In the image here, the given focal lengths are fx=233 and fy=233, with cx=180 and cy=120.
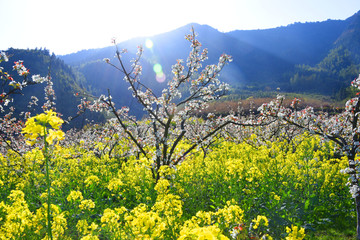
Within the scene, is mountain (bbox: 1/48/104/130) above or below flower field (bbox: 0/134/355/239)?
above

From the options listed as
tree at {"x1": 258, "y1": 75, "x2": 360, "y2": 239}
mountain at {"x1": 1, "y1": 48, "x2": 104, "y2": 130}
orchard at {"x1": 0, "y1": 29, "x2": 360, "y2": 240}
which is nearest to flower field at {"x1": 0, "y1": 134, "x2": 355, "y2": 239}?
orchard at {"x1": 0, "y1": 29, "x2": 360, "y2": 240}

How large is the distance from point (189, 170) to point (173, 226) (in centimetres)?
497

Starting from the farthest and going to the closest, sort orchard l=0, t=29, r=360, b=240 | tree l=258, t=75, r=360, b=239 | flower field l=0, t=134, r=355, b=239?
tree l=258, t=75, r=360, b=239
orchard l=0, t=29, r=360, b=240
flower field l=0, t=134, r=355, b=239

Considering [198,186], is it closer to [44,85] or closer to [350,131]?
[350,131]

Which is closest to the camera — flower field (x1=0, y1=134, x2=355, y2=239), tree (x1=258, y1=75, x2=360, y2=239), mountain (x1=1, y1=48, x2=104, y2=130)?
flower field (x1=0, y1=134, x2=355, y2=239)

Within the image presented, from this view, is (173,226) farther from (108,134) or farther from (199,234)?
(108,134)

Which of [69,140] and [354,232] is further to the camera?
[69,140]

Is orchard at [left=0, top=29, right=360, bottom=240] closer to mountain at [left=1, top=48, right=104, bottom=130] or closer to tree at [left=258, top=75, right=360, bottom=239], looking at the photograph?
tree at [left=258, top=75, right=360, bottom=239]

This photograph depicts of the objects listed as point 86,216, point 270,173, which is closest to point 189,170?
point 270,173

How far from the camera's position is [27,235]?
364 centimetres

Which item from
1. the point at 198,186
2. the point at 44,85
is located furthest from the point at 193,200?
the point at 44,85

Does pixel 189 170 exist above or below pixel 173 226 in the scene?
below

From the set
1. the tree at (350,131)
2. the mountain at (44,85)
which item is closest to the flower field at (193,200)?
the tree at (350,131)

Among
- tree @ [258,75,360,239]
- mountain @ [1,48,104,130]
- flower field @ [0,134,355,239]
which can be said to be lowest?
flower field @ [0,134,355,239]
